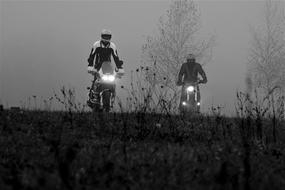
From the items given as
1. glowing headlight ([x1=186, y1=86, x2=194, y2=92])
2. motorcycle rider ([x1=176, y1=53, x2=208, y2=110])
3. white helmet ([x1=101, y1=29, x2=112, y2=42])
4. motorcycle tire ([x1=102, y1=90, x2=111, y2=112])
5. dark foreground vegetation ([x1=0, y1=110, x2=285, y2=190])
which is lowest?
dark foreground vegetation ([x1=0, y1=110, x2=285, y2=190])

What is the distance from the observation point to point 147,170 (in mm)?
4648

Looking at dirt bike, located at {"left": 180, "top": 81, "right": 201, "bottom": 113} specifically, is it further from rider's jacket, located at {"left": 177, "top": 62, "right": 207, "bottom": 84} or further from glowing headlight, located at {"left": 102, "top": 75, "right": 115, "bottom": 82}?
glowing headlight, located at {"left": 102, "top": 75, "right": 115, "bottom": 82}

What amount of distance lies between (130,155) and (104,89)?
290 inches

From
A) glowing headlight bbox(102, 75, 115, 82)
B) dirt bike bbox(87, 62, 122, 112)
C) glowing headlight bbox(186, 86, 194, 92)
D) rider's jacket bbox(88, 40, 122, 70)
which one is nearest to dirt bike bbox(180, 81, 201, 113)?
glowing headlight bbox(186, 86, 194, 92)

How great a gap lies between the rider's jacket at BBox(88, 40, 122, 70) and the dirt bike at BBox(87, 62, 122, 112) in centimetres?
37

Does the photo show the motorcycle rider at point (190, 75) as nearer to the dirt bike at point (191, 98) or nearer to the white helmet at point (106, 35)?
the dirt bike at point (191, 98)

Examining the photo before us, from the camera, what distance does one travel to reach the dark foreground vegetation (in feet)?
12.4

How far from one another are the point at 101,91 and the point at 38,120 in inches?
155

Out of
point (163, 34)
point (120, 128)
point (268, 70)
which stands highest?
point (163, 34)

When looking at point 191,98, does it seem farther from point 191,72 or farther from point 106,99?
point 106,99

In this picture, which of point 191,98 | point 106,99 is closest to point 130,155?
point 106,99

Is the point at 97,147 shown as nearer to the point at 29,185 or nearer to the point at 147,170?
the point at 147,170

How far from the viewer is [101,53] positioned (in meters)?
13.3

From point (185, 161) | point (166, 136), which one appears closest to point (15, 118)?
point (166, 136)
